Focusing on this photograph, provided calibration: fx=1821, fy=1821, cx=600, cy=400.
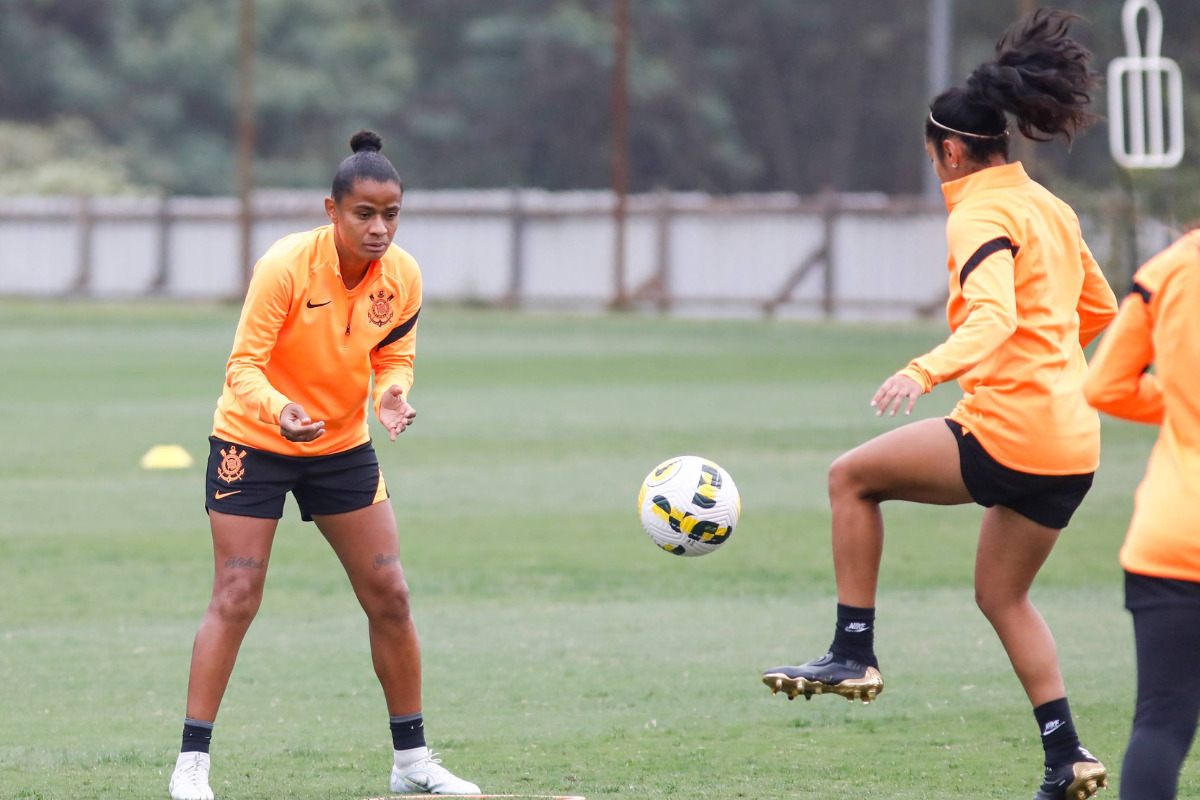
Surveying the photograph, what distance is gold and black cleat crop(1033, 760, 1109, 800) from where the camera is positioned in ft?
17.7

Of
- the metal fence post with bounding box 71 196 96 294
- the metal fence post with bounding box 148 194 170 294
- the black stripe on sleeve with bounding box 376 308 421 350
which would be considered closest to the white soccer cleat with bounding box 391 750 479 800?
the black stripe on sleeve with bounding box 376 308 421 350

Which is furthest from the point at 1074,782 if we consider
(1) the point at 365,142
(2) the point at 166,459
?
(2) the point at 166,459

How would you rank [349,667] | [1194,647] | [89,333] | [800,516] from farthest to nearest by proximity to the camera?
[89,333] → [800,516] → [349,667] → [1194,647]

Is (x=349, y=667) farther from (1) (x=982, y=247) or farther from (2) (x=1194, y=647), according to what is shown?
(2) (x=1194, y=647)

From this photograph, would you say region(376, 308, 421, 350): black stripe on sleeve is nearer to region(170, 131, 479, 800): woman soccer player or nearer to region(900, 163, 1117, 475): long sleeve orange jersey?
region(170, 131, 479, 800): woman soccer player

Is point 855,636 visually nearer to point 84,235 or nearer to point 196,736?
point 196,736

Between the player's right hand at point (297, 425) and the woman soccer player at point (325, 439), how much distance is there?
29mm

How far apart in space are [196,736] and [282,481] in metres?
0.83

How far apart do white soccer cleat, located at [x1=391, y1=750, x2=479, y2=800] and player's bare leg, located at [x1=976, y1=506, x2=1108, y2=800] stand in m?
1.74

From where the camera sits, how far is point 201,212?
43406mm

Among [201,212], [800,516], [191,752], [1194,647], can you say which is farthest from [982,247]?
[201,212]

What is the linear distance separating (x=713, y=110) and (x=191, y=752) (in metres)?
54.8

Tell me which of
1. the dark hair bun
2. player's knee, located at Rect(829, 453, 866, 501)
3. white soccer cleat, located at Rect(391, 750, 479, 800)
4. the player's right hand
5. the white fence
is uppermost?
the white fence

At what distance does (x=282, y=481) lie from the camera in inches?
226
